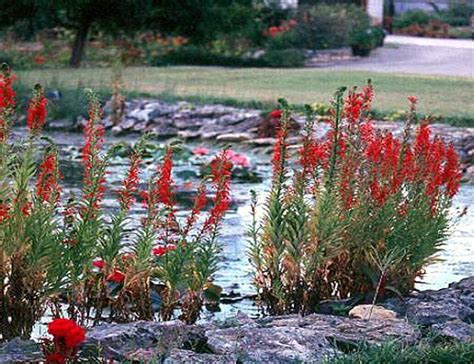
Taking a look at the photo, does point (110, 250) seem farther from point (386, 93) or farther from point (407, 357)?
point (386, 93)

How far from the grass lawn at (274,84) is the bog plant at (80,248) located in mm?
10411

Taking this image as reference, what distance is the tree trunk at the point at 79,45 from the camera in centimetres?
2625

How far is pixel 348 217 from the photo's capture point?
644cm

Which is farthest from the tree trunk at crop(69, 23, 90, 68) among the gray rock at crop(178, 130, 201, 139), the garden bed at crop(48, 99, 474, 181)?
the gray rock at crop(178, 130, 201, 139)

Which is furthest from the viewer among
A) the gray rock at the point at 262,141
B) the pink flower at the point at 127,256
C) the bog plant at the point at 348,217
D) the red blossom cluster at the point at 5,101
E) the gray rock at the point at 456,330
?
the gray rock at the point at 262,141

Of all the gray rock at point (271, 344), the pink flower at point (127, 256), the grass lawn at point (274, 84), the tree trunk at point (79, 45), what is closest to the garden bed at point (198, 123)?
the grass lawn at point (274, 84)

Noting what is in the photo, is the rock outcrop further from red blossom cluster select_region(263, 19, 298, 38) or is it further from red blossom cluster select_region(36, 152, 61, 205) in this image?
red blossom cluster select_region(263, 19, 298, 38)

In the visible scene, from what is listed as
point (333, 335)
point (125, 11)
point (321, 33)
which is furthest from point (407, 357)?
point (321, 33)

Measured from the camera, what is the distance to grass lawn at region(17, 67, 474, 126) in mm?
18888

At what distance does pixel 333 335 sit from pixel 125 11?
20684 mm

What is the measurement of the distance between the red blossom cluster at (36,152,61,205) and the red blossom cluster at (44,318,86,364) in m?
1.13

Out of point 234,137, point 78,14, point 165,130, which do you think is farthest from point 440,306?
point 78,14

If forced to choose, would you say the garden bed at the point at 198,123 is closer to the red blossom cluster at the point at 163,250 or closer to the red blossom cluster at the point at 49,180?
the red blossom cluster at the point at 163,250

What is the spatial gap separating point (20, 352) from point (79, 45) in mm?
21739
